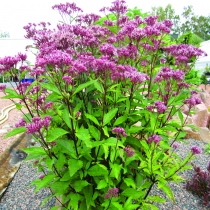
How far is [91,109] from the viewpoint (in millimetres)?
2797

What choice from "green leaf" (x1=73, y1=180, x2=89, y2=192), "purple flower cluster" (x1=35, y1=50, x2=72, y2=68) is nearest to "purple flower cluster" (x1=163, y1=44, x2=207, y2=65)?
"purple flower cluster" (x1=35, y1=50, x2=72, y2=68)

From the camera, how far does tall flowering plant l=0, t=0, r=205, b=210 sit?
8.05ft

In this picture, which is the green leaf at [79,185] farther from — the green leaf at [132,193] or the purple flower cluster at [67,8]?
the purple flower cluster at [67,8]

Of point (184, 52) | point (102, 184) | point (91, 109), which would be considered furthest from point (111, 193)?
point (184, 52)

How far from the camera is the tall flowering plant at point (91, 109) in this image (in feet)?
8.05

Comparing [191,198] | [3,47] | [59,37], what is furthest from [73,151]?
[3,47]

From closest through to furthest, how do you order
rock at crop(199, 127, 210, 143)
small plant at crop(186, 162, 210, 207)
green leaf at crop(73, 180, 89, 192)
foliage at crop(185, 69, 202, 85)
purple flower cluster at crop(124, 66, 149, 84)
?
purple flower cluster at crop(124, 66, 149, 84) → green leaf at crop(73, 180, 89, 192) → small plant at crop(186, 162, 210, 207) → rock at crop(199, 127, 210, 143) → foliage at crop(185, 69, 202, 85)

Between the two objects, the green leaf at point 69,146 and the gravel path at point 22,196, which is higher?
the green leaf at point 69,146

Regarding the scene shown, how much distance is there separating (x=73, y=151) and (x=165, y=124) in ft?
3.60

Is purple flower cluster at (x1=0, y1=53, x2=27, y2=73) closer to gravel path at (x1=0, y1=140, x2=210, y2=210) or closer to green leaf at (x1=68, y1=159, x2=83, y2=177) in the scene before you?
green leaf at (x1=68, y1=159, x2=83, y2=177)

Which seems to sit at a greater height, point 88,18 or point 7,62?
point 88,18

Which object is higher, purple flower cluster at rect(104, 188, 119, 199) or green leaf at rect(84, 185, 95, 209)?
purple flower cluster at rect(104, 188, 119, 199)

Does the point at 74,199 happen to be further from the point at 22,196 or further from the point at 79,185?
the point at 22,196

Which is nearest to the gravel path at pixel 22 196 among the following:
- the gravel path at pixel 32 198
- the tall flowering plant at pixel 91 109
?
the gravel path at pixel 32 198
